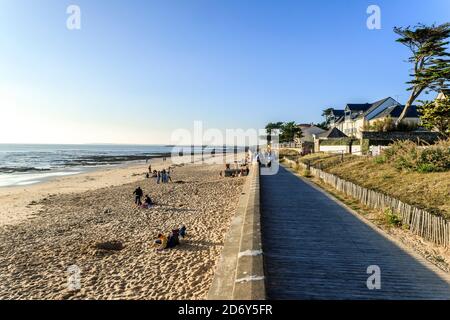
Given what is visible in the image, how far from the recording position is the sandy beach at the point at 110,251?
7809 millimetres

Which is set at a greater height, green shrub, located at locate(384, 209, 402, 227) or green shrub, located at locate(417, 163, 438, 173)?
green shrub, located at locate(417, 163, 438, 173)

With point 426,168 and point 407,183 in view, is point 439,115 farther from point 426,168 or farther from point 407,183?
point 407,183

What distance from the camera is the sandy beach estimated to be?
781 centimetres

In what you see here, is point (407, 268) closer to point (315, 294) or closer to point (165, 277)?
point (315, 294)

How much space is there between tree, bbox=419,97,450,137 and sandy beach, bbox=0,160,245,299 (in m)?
19.0

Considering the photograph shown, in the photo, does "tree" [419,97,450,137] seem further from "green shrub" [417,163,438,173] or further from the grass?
"green shrub" [417,163,438,173]

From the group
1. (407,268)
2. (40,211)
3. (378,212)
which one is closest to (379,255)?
(407,268)

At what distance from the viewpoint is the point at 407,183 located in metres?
15.9

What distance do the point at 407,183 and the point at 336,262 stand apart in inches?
430

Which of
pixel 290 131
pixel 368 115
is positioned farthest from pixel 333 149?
pixel 290 131

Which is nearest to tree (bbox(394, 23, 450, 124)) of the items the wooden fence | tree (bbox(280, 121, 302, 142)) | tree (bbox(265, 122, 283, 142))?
the wooden fence

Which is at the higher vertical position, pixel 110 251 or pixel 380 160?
pixel 380 160

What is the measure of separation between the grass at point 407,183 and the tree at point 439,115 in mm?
7241
